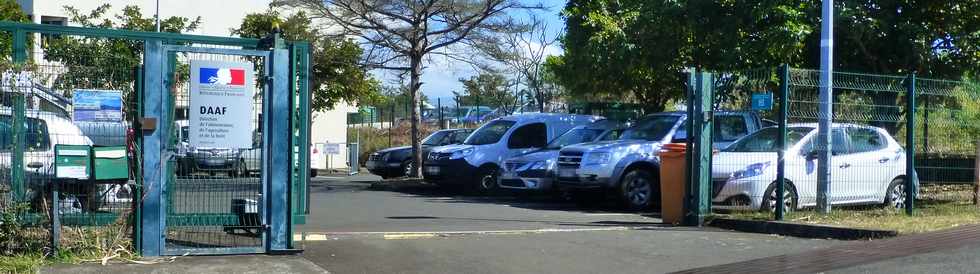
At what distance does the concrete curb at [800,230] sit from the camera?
409 inches

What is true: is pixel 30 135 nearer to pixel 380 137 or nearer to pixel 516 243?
pixel 516 243

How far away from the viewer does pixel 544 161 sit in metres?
18.0

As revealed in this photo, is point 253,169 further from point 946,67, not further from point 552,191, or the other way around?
point 946,67

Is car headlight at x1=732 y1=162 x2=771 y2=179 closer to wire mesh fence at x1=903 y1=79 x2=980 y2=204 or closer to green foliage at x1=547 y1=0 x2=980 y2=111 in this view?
green foliage at x1=547 y1=0 x2=980 y2=111

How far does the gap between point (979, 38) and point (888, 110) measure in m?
3.99

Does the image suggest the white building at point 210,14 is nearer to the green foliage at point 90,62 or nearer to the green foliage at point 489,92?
the green foliage at point 489,92

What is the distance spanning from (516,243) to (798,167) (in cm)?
446

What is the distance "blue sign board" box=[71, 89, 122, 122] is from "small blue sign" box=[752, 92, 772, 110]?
287 inches

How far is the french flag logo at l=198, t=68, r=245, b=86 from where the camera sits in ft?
27.7

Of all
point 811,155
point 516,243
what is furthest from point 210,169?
point 811,155

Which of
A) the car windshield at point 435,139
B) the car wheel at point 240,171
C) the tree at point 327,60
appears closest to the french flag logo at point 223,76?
the car wheel at point 240,171

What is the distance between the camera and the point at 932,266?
26.2 ft

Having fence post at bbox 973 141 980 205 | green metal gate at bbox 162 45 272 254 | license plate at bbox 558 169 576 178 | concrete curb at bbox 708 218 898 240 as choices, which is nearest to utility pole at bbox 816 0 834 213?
concrete curb at bbox 708 218 898 240

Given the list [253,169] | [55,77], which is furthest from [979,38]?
[55,77]
